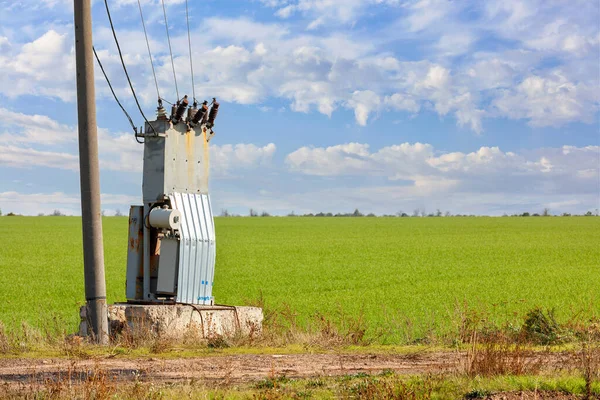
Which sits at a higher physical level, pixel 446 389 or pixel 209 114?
pixel 209 114

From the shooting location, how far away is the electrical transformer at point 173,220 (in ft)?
44.7

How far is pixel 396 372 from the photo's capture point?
9898 millimetres

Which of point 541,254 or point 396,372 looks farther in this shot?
point 541,254

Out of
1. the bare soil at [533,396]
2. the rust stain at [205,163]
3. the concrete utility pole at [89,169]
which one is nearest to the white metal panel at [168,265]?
the rust stain at [205,163]

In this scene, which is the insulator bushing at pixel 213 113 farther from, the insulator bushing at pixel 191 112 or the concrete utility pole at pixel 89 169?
the concrete utility pole at pixel 89 169

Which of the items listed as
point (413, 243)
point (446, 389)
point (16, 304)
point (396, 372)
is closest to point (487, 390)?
Answer: point (446, 389)

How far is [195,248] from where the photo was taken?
14.0 meters

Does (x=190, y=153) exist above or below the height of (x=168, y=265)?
above

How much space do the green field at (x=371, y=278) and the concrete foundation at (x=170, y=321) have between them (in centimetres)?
308

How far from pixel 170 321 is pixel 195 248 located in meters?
1.69

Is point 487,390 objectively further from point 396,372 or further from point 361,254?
point 361,254

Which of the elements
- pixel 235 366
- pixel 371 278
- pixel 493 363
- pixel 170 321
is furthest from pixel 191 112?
pixel 371 278

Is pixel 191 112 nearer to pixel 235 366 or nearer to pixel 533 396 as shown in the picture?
pixel 235 366

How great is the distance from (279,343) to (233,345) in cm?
77
